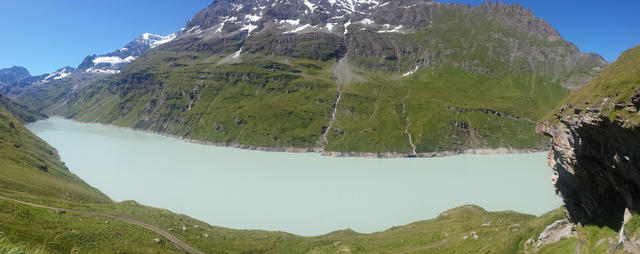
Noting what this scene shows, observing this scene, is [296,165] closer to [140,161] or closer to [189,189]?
[189,189]

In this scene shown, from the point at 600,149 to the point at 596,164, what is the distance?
189 cm

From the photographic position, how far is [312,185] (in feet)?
273

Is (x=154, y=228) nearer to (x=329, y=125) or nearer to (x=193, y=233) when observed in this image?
(x=193, y=233)

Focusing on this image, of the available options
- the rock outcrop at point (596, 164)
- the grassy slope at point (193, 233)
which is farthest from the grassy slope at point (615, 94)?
the grassy slope at point (193, 233)

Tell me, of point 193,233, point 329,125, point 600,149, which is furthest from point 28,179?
point 329,125

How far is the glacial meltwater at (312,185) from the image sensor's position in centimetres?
6025

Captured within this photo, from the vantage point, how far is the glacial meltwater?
60250 mm

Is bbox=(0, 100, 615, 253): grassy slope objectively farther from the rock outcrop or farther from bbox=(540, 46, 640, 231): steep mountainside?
bbox=(540, 46, 640, 231): steep mountainside

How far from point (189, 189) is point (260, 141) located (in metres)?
75.9

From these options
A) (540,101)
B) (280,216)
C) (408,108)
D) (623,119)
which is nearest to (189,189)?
(280,216)

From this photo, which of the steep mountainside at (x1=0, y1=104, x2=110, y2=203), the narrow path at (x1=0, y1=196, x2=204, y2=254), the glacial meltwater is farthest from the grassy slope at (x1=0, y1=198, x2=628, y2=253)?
the glacial meltwater

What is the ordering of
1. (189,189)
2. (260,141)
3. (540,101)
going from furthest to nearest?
(540,101)
(260,141)
(189,189)

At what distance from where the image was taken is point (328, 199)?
7038 centimetres

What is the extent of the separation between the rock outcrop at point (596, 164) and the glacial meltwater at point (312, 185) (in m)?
36.4
